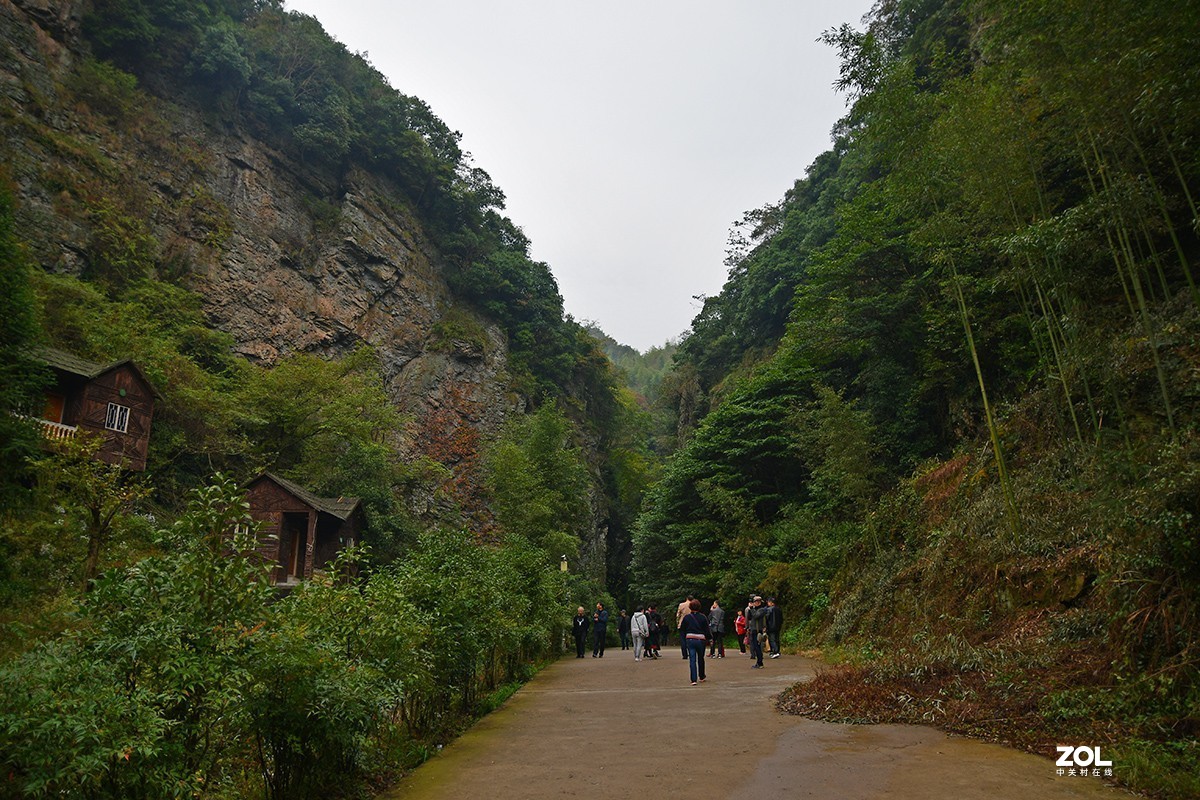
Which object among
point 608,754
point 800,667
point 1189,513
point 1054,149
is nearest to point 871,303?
point 1054,149

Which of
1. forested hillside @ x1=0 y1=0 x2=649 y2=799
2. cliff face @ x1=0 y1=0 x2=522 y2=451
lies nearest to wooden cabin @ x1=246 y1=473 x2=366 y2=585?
forested hillside @ x1=0 y1=0 x2=649 y2=799

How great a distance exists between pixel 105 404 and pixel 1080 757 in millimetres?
23961

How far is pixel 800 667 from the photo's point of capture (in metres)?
12.8

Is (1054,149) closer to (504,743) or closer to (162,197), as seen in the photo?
(504,743)

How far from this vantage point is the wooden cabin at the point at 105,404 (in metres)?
18.8

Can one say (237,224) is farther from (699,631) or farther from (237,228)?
(699,631)

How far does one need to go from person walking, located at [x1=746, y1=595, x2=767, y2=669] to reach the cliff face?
24324 millimetres

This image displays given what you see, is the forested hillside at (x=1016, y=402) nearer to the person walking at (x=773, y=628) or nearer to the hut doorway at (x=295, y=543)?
the person walking at (x=773, y=628)

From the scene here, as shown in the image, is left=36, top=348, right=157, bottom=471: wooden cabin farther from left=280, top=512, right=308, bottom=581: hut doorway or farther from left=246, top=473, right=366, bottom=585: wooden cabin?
left=280, top=512, right=308, bottom=581: hut doorway

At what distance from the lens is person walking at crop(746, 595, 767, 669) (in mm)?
13398

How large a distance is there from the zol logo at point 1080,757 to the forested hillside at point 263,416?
16.4ft

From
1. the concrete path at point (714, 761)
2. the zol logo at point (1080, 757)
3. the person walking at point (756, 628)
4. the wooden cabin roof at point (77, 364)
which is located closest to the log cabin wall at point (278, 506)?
the wooden cabin roof at point (77, 364)

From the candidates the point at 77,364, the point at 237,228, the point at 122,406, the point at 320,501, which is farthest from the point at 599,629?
the point at 237,228

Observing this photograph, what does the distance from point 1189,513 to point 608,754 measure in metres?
5.41
